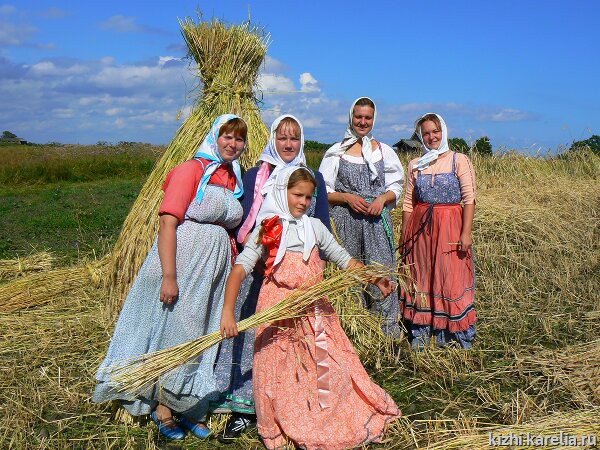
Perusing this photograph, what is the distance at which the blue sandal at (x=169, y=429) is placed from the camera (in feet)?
10.5

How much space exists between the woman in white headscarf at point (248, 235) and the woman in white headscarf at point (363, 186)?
0.82 m

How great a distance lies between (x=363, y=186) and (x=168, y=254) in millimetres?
1750

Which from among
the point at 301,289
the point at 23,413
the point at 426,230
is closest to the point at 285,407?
the point at 301,289

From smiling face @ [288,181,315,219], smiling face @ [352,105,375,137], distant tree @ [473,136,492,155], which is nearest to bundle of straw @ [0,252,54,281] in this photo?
smiling face @ [352,105,375,137]

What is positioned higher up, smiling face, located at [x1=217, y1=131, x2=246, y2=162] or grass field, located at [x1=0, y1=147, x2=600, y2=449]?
smiling face, located at [x1=217, y1=131, x2=246, y2=162]

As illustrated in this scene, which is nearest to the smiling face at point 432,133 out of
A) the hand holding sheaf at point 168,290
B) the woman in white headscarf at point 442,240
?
the woman in white headscarf at point 442,240

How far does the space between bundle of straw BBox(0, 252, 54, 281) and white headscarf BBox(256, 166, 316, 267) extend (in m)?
4.32

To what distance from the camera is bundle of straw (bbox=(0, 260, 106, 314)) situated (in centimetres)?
547

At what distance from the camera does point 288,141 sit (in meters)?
3.40

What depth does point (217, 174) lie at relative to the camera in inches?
129

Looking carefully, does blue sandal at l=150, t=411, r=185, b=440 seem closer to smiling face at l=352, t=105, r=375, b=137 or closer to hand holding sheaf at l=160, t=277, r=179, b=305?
hand holding sheaf at l=160, t=277, r=179, b=305

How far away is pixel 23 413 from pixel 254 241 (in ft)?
5.49

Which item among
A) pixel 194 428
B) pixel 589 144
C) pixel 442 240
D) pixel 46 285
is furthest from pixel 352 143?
pixel 589 144

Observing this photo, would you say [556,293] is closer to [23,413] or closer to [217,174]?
[217,174]
